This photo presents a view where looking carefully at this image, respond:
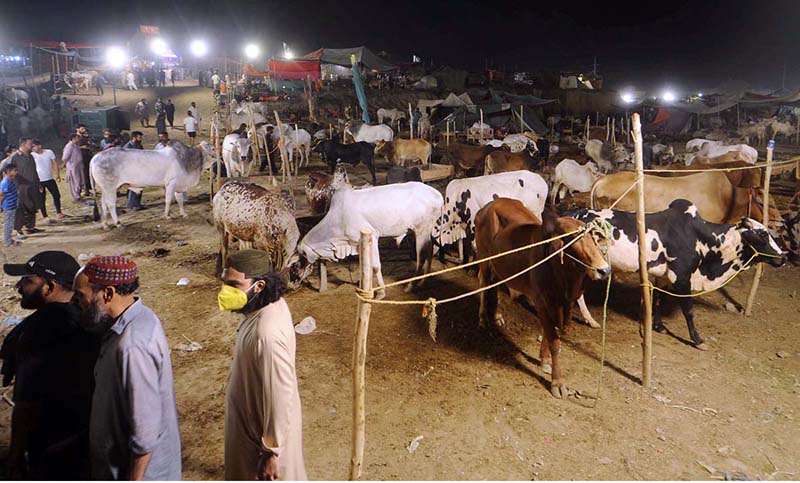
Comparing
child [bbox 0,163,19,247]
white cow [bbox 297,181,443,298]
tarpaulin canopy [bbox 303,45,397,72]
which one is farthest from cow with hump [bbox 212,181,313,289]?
tarpaulin canopy [bbox 303,45,397,72]

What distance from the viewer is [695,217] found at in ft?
22.1

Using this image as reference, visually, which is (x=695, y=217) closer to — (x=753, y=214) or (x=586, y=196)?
(x=753, y=214)

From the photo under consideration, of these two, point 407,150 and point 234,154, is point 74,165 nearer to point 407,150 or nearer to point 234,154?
point 234,154

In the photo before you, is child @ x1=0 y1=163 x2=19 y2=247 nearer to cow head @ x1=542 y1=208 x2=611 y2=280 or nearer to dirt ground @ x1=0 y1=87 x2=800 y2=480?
dirt ground @ x1=0 y1=87 x2=800 y2=480

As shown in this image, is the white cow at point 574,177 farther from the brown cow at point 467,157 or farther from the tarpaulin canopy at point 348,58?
the tarpaulin canopy at point 348,58

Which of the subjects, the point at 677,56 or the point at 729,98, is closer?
the point at 729,98

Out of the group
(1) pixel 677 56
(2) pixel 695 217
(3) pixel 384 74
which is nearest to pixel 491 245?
(2) pixel 695 217

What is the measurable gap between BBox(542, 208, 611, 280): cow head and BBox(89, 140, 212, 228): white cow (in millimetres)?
10116

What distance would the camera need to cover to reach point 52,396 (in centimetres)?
300

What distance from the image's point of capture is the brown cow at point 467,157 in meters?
17.1

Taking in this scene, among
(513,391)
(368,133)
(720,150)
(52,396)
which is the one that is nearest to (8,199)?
(52,396)

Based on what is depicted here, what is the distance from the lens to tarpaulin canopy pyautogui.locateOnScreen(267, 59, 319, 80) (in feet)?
122

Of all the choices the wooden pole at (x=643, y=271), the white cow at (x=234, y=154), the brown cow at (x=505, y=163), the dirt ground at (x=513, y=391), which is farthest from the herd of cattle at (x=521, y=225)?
the white cow at (x=234, y=154)

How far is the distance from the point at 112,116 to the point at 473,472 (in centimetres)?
2475
